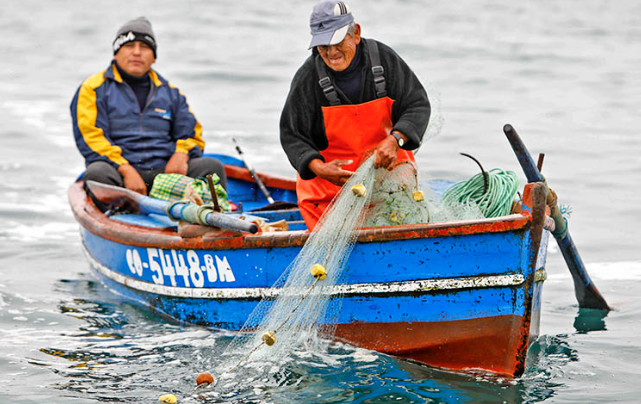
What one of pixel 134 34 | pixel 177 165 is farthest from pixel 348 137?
pixel 134 34

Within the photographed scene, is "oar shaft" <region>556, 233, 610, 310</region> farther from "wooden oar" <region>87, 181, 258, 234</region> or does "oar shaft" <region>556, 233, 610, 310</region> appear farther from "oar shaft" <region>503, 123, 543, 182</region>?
"wooden oar" <region>87, 181, 258, 234</region>

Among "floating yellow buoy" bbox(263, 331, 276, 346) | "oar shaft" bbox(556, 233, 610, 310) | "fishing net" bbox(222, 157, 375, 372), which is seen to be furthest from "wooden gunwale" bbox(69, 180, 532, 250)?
"oar shaft" bbox(556, 233, 610, 310)

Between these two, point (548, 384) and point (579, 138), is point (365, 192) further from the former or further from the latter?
point (579, 138)

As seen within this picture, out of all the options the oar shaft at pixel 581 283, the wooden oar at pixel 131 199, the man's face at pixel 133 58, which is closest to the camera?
the oar shaft at pixel 581 283

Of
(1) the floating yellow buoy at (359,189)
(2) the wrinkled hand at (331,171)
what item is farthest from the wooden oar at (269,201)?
(1) the floating yellow buoy at (359,189)

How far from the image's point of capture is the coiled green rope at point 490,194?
5.85 metres

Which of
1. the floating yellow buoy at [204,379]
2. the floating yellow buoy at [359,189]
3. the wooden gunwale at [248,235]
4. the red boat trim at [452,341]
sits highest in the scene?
the floating yellow buoy at [359,189]

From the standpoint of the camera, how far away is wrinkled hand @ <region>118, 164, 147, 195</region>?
7.92 metres

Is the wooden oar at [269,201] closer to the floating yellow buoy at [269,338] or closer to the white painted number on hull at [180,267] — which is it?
the white painted number on hull at [180,267]

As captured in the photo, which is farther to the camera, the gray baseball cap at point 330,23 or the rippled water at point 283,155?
the rippled water at point 283,155

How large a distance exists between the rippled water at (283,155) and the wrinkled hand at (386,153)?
746 mm

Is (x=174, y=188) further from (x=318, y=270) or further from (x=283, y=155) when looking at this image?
(x=283, y=155)

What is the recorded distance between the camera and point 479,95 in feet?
58.6

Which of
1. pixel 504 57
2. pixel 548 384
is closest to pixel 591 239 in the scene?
pixel 548 384
